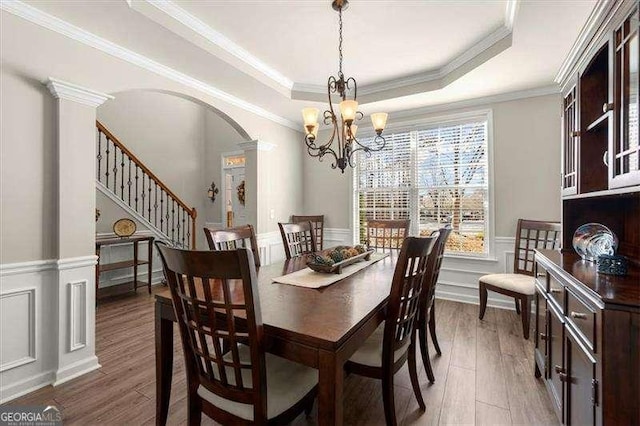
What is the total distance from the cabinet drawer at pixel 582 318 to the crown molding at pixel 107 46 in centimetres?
346

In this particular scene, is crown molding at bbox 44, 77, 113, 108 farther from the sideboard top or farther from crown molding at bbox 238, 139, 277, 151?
the sideboard top

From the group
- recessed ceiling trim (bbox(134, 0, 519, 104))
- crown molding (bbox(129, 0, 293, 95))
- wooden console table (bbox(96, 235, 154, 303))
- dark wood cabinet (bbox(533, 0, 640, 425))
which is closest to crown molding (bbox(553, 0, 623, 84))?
dark wood cabinet (bbox(533, 0, 640, 425))

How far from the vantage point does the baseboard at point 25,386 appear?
1931 mm

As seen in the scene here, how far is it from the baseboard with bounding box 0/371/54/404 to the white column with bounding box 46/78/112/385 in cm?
5

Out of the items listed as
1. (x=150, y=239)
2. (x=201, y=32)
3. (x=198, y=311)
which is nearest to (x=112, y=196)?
(x=150, y=239)

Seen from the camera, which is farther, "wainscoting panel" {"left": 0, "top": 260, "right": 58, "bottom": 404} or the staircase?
the staircase

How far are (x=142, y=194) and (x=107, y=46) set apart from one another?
11.8 ft

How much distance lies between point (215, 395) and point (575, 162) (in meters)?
→ 2.50

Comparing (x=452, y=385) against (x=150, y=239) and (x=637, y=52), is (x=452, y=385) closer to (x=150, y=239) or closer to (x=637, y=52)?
(x=637, y=52)

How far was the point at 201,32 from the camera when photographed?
2494 mm

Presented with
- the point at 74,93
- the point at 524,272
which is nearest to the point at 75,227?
the point at 74,93

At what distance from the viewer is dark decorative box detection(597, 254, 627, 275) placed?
56.0 inches

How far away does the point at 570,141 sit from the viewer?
2.13m

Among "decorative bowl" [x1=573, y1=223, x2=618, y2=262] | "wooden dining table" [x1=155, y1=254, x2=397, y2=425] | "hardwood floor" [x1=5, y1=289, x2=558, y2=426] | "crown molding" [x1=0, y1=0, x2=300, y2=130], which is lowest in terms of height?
"hardwood floor" [x1=5, y1=289, x2=558, y2=426]
